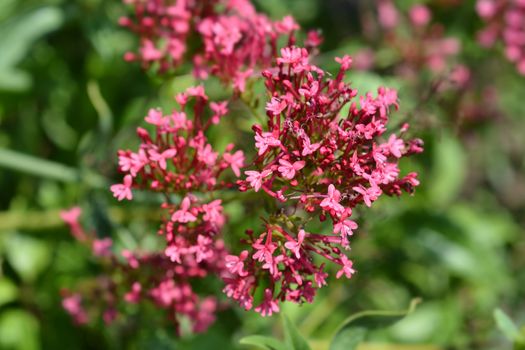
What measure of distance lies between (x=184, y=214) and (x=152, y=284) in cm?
52

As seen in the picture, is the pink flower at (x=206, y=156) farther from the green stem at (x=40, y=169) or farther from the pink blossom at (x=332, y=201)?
the green stem at (x=40, y=169)

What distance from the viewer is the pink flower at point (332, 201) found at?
191 centimetres

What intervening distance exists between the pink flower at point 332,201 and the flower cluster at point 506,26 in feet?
6.86

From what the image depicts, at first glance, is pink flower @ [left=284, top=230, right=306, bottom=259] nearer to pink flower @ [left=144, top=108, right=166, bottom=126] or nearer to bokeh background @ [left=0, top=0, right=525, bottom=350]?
pink flower @ [left=144, top=108, right=166, bottom=126]

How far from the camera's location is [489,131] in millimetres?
4422

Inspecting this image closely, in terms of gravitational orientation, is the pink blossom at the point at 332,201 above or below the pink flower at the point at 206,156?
above

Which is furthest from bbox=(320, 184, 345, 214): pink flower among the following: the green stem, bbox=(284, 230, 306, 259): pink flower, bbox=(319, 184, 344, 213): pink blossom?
the green stem

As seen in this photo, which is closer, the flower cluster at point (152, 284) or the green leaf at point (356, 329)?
the green leaf at point (356, 329)

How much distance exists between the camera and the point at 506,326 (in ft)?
7.92

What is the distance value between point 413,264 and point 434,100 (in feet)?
4.58

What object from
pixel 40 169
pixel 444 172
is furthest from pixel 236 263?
pixel 444 172

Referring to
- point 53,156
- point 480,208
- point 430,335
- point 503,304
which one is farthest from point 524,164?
point 53,156

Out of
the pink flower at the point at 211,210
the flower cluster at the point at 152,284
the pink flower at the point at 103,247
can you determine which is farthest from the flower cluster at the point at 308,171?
the pink flower at the point at 103,247

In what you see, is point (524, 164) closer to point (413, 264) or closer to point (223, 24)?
point (413, 264)
